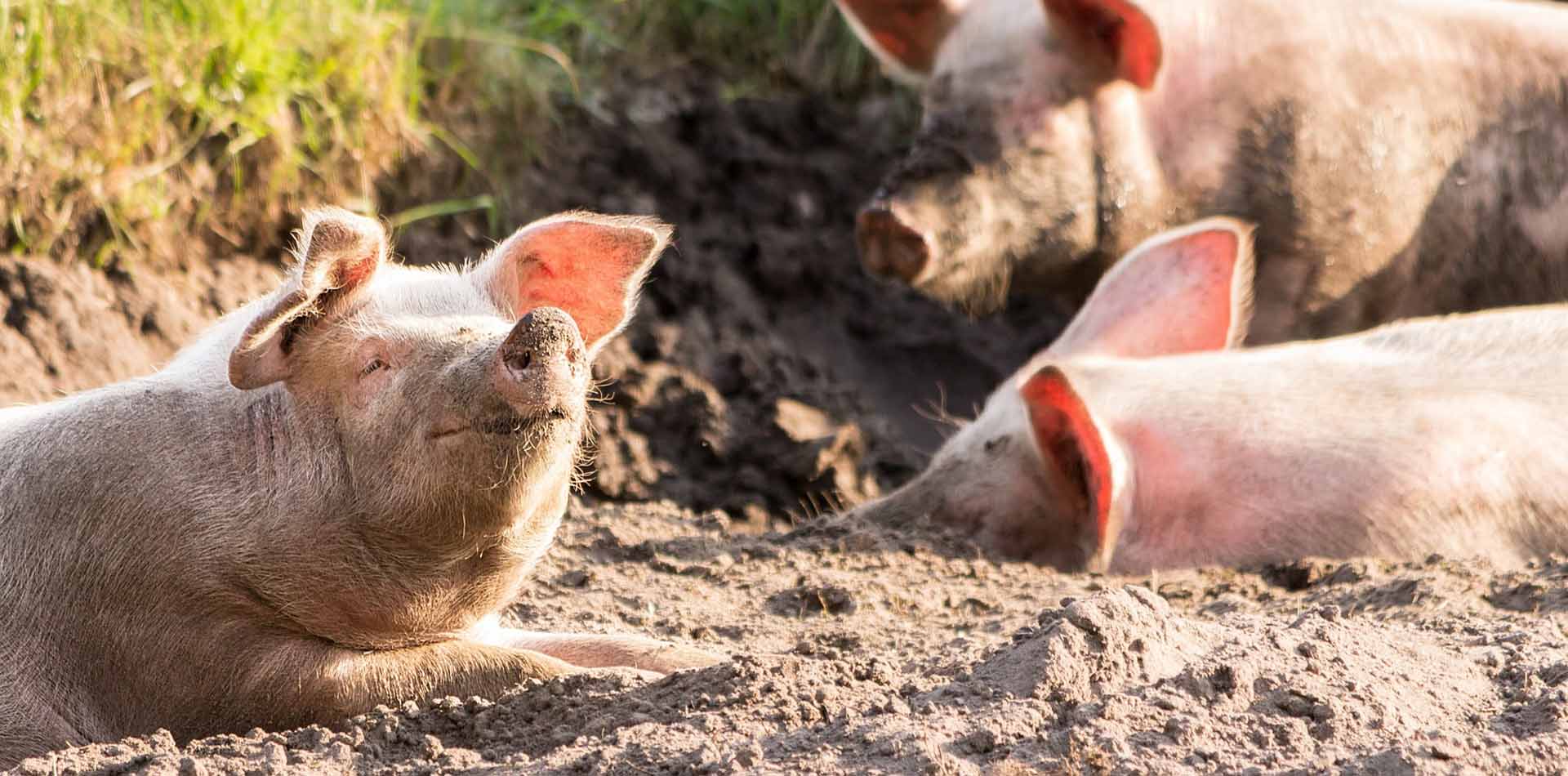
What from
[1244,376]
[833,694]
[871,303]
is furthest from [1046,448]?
[871,303]

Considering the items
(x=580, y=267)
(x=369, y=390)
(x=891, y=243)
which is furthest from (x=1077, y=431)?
(x=369, y=390)

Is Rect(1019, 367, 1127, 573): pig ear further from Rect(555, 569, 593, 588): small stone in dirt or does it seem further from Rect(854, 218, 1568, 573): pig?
Rect(555, 569, 593, 588): small stone in dirt

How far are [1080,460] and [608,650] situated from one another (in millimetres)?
1418

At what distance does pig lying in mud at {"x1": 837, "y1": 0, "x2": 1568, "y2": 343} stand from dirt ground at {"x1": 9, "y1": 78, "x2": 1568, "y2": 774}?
2.44 ft

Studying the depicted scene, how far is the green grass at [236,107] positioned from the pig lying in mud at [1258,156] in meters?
1.29

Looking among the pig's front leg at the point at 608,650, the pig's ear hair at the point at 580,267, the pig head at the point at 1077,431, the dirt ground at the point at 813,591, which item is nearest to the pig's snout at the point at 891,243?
the dirt ground at the point at 813,591

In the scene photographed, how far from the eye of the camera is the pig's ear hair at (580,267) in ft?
11.4

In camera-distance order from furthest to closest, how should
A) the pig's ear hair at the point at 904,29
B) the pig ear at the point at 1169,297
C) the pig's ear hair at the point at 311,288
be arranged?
the pig's ear hair at the point at 904,29 < the pig ear at the point at 1169,297 < the pig's ear hair at the point at 311,288

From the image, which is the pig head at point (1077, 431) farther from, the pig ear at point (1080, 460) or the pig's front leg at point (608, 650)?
the pig's front leg at point (608, 650)

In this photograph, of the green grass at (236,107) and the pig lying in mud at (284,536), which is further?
the green grass at (236,107)

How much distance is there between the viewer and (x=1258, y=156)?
590 cm

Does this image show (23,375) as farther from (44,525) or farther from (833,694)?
(833,694)

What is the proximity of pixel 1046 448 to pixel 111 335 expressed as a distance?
7.64 feet

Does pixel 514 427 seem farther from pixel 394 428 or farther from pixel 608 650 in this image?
pixel 608 650
